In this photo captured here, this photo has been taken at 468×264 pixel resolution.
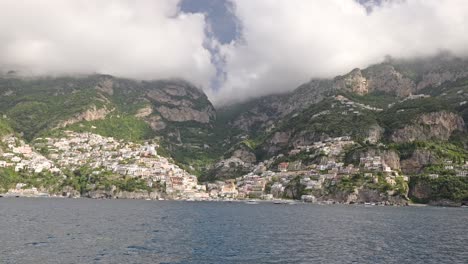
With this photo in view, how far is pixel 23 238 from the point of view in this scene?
2596 inches

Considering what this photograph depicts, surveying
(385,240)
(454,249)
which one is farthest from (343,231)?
(454,249)

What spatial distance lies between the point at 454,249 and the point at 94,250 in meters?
53.6

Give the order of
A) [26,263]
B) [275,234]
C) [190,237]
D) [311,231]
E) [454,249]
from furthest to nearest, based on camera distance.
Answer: [311,231], [275,234], [190,237], [454,249], [26,263]

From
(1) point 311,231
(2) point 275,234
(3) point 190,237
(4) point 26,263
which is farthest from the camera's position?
(1) point 311,231

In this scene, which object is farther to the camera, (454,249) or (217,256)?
(454,249)

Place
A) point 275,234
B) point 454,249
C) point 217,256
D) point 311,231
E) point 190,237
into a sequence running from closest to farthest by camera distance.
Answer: point 217,256 < point 454,249 < point 190,237 < point 275,234 < point 311,231

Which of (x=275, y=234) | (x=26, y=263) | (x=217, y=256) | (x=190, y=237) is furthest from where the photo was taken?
(x=275, y=234)

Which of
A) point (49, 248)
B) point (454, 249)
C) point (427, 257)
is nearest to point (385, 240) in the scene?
point (454, 249)

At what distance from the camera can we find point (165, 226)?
91875 millimetres

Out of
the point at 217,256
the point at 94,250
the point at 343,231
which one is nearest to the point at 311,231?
the point at 343,231

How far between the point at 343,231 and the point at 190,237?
1302 inches

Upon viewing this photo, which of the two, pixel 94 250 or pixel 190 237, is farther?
pixel 190 237

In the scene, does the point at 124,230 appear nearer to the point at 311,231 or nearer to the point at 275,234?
the point at 275,234

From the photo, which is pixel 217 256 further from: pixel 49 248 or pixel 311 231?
pixel 311 231
